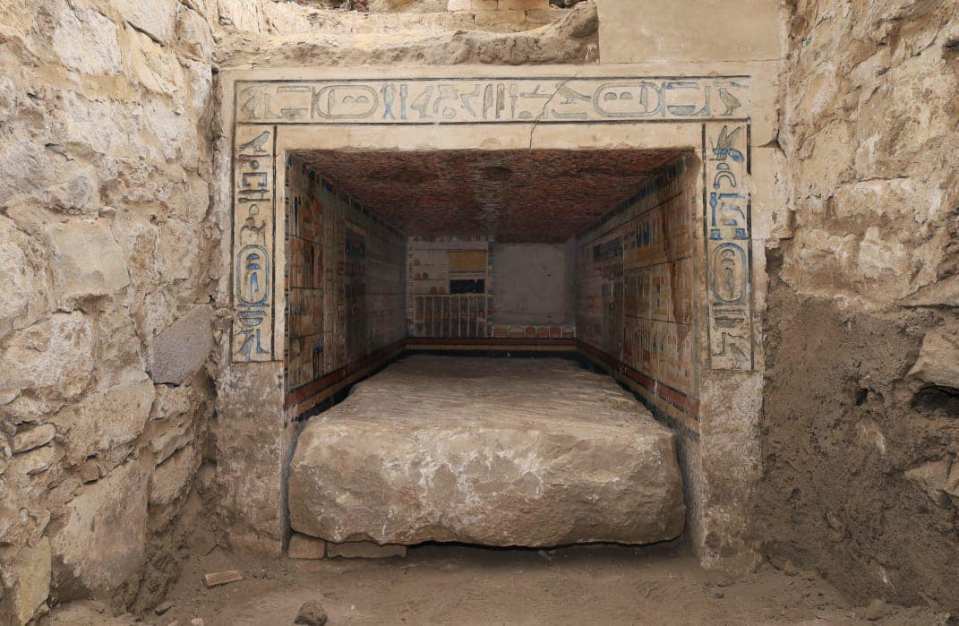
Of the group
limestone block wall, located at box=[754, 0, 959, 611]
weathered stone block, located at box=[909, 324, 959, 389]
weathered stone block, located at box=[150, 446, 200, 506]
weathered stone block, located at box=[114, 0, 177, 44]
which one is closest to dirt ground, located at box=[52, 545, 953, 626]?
Result: limestone block wall, located at box=[754, 0, 959, 611]

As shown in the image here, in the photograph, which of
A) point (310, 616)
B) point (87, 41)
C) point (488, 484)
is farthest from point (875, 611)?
point (87, 41)

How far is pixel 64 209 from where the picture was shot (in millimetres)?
1544

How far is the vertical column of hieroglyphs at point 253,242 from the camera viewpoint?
2.30 m

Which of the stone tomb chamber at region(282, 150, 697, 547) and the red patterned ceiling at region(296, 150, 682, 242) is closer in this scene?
the stone tomb chamber at region(282, 150, 697, 547)

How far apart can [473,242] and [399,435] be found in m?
3.14

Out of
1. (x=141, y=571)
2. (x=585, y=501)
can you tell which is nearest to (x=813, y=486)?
(x=585, y=501)

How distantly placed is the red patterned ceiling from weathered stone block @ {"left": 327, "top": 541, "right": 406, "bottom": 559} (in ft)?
5.41

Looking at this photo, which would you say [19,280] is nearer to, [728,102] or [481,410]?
[481,410]

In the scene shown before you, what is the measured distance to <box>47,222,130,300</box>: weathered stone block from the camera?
153cm

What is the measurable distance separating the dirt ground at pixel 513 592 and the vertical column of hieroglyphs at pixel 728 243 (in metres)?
0.83

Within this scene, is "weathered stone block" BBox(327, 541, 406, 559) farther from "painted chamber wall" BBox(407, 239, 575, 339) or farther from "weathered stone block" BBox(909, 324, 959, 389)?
"painted chamber wall" BBox(407, 239, 575, 339)

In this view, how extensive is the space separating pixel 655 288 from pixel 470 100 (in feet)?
4.27

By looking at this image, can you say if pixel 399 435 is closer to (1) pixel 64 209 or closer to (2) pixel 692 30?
(1) pixel 64 209

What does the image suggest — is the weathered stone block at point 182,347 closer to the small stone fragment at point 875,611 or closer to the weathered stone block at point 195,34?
the weathered stone block at point 195,34
